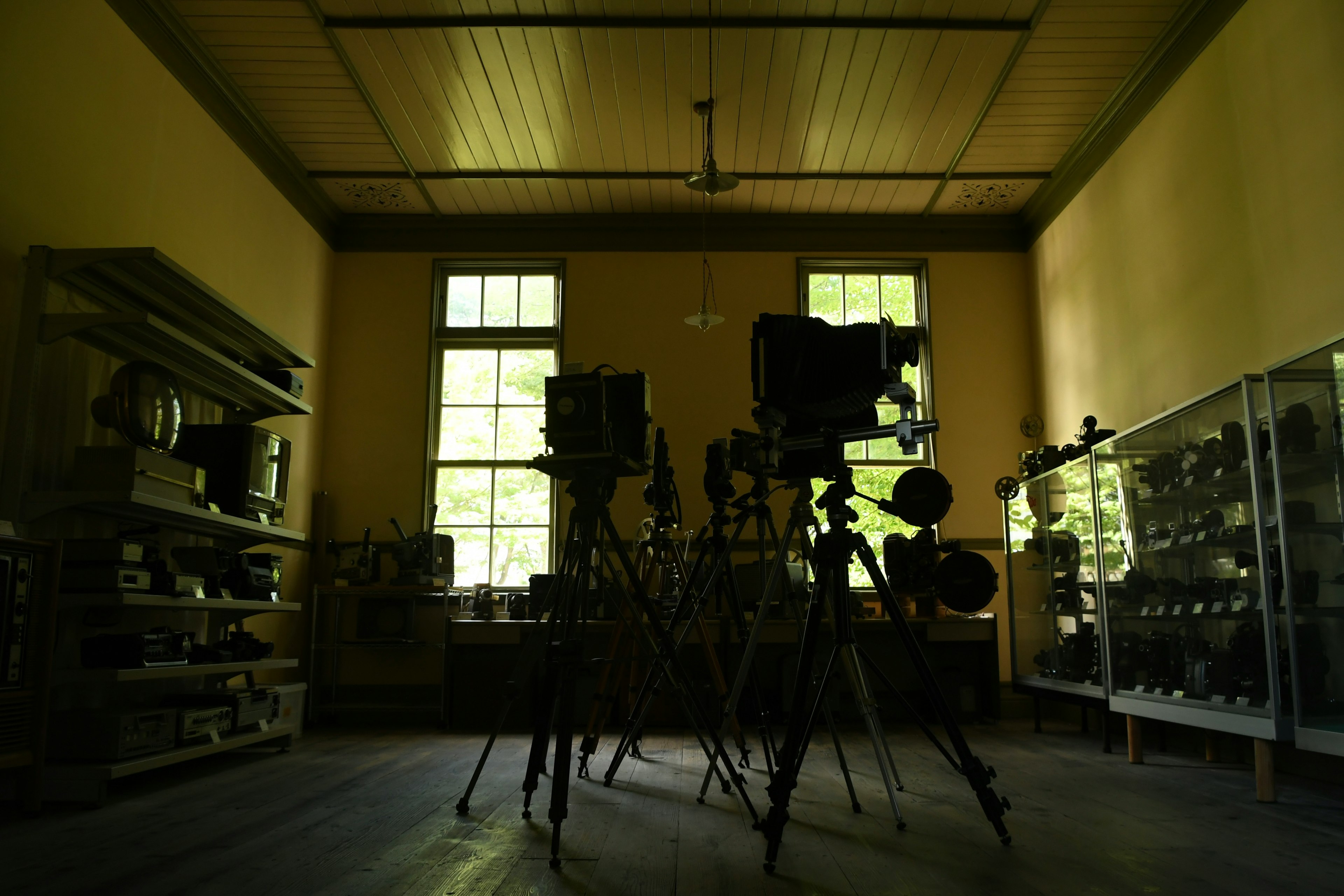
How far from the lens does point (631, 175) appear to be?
6121 mm

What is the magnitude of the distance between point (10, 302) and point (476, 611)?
321 cm

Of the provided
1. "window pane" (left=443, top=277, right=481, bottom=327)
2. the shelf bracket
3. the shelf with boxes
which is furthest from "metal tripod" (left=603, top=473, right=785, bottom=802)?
"window pane" (left=443, top=277, right=481, bottom=327)

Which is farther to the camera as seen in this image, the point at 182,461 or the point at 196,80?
the point at 196,80

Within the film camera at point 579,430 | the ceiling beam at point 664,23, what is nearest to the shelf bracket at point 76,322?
the film camera at point 579,430

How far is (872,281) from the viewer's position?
270 inches

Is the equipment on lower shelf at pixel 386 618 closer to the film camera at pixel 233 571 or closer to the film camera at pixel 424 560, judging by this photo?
the film camera at pixel 424 560

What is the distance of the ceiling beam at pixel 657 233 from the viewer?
22.2 ft

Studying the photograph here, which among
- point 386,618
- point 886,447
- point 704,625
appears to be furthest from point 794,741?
point 886,447

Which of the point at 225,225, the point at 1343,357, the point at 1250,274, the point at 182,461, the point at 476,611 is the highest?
the point at 225,225

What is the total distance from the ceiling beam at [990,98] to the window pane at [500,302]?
10.2ft

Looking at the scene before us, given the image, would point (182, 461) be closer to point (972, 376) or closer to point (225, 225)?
point (225, 225)

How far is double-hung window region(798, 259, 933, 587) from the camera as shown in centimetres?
654

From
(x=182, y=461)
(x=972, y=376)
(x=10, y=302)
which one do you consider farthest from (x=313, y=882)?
(x=972, y=376)

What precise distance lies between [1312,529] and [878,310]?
3964 millimetres
